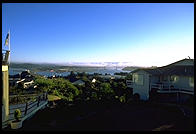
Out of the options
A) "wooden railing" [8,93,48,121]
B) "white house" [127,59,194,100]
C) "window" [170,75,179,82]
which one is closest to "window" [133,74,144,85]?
"white house" [127,59,194,100]

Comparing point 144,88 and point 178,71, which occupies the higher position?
point 178,71

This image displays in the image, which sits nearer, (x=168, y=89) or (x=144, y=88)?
(x=168, y=89)

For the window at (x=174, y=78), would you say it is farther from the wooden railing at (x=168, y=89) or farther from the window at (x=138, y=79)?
the window at (x=138, y=79)

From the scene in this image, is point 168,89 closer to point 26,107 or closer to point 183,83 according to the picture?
point 183,83

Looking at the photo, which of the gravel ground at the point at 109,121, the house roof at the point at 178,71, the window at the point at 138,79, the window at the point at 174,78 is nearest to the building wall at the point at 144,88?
the window at the point at 138,79

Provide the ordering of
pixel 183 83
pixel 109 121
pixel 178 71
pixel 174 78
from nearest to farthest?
1. pixel 109 121
2. pixel 183 83
3. pixel 174 78
4. pixel 178 71

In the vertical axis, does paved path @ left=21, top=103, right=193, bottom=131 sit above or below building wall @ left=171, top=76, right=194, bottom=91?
below

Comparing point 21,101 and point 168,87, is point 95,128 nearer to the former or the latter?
point 21,101

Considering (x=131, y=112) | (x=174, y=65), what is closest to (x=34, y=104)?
(x=131, y=112)

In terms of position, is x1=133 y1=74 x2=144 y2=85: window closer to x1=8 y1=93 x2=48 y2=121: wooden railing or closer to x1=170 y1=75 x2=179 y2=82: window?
x1=170 y1=75 x2=179 y2=82: window

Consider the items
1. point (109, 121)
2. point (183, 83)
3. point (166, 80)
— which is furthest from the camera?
point (166, 80)

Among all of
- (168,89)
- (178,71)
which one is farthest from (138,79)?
(178,71)
